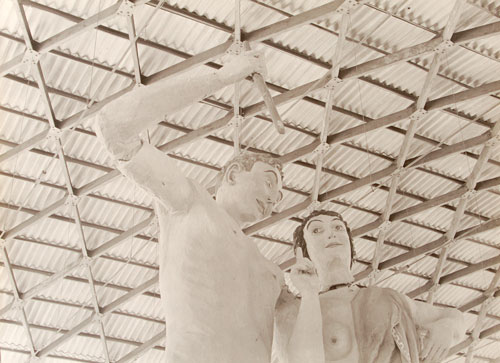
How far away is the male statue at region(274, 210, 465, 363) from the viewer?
4477 mm

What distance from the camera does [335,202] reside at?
992 inches

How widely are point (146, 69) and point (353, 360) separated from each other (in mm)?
15849

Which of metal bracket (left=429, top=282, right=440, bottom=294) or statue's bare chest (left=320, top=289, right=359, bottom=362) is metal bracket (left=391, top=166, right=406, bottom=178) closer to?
metal bracket (left=429, top=282, right=440, bottom=294)

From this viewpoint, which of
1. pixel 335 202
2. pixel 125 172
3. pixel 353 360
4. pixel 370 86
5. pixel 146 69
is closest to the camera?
pixel 125 172

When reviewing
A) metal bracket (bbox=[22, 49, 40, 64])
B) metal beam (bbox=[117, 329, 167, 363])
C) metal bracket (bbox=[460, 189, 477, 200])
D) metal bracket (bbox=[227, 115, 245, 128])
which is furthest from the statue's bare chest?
metal beam (bbox=[117, 329, 167, 363])

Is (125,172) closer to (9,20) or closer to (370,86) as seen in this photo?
(9,20)

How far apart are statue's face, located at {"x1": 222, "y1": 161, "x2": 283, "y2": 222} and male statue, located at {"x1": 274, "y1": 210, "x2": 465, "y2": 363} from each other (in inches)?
16.9

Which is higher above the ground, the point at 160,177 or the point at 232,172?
the point at 232,172

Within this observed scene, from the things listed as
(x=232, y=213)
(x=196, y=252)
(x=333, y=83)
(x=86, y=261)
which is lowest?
(x=196, y=252)

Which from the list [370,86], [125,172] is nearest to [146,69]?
[370,86]

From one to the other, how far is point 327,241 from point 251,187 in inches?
24.3

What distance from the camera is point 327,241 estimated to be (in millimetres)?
5129

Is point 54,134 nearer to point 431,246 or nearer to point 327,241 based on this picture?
point 431,246

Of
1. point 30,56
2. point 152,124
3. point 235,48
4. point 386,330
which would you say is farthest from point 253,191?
point 30,56
